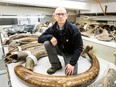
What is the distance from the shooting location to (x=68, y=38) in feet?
6.69

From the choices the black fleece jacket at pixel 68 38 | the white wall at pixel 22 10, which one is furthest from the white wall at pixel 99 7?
Result: the black fleece jacket at pixel 68 38

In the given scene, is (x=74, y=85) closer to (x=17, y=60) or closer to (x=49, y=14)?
(x=17, y=60)

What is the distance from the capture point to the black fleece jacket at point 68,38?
194cm

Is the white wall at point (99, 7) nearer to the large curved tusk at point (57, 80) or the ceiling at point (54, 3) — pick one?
the ceiling at point (54, 3)

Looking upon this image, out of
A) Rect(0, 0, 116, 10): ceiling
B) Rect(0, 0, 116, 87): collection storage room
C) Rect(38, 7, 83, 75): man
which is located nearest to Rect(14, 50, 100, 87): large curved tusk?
Rect(0, 0, 116, 87): collection storage room

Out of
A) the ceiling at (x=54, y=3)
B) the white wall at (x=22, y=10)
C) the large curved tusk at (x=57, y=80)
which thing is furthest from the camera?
the white wall at (x=22, y=10)

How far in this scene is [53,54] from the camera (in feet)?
7.14

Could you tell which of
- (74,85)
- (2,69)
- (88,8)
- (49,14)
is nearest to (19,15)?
(49,14)

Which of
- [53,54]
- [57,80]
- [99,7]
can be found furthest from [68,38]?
[99,7]

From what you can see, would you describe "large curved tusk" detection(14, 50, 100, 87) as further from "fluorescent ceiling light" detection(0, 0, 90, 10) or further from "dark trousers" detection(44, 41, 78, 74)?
"fluorescent ceiling light" detection(0, 0, 90, 10)

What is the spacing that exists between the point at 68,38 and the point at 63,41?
0.10m

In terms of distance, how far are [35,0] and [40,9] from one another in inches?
45.2

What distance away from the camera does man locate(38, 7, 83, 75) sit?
1938mm

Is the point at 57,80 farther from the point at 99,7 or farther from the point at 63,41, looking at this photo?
the point at 99,7
